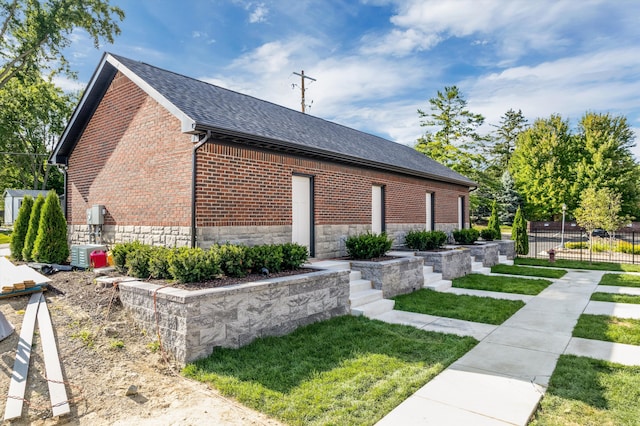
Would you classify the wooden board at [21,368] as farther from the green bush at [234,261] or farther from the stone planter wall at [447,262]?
the stone planter wall at [447,262]

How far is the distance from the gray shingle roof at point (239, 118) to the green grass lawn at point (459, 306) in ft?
13.5

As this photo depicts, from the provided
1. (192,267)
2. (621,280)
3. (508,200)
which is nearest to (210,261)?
(192,267)

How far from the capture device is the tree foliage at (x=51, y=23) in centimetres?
1518

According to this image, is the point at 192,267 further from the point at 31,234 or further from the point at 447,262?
the point at 447,262

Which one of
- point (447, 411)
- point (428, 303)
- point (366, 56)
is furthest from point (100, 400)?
point (366, 56)

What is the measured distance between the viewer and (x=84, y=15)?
607 inches

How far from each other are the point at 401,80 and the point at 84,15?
1417 cm

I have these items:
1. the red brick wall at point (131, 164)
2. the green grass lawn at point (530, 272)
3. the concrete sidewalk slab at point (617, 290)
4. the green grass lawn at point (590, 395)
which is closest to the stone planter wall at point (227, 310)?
the red brick wall at point (131, 164)

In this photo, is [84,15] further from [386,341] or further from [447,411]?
[447,411]

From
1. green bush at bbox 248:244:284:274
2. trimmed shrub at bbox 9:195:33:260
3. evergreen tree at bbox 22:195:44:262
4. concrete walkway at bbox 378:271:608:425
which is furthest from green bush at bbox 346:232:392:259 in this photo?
trimmed shrub at bbox 9:195:33:260

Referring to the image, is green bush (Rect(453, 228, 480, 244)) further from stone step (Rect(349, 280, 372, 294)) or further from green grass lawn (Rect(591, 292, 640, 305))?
stone step (Rect(349, 280, 372, 294))

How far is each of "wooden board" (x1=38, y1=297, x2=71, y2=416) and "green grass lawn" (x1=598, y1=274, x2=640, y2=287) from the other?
516 inches

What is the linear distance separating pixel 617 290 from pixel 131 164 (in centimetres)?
1293

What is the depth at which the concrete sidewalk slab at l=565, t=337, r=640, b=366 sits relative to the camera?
4.68 meters
